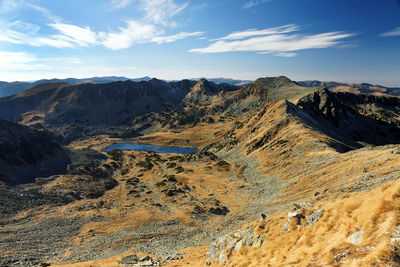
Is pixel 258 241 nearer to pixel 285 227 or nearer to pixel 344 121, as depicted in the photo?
pixel 285 227

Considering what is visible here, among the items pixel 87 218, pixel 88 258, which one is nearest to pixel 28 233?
pixel 87 218

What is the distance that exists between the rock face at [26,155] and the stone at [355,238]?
102 m

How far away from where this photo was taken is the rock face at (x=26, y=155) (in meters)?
89.6

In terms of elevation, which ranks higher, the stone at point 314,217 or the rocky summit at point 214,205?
the stone at point 314,217

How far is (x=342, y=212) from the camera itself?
19078 mm

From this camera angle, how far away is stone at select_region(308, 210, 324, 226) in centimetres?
2047

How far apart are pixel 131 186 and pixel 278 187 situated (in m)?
57.0

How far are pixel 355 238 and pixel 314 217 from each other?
538 centimetres

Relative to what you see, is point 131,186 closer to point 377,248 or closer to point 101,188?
point 101,188

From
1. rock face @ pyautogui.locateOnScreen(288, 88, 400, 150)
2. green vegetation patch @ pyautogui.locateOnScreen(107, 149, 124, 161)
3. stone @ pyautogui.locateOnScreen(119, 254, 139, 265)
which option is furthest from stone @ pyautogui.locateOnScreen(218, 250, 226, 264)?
green vegetation patch @ pyautogui.locateOnScreen(107, 149, 124, 161)

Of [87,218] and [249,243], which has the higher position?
[249,243]

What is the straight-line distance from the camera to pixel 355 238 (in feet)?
51.0

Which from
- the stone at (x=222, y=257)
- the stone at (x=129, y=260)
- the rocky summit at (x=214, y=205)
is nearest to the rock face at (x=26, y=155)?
the rocky summit at (x=214, y=205)

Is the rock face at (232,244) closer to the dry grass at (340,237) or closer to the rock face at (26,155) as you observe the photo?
the dry grass at (340,237)
